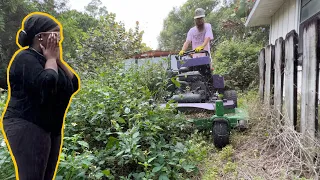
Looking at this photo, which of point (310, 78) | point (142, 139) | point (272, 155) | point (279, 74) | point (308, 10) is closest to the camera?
point (310, 78)

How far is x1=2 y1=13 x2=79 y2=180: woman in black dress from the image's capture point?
3.43 ft

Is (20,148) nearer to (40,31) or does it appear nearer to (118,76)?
(40,31)

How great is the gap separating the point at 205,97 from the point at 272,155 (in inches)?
57.6

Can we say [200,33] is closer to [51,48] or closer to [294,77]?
[294,77]

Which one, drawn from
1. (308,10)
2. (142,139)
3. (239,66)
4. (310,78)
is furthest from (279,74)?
(239,66)

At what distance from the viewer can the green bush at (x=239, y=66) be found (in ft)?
25.6

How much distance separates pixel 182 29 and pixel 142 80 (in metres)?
15.5

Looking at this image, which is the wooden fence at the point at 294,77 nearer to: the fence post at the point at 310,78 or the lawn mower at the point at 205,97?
the fence post at the point at 310,78

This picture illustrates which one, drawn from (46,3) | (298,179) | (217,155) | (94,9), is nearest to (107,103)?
(46,3)

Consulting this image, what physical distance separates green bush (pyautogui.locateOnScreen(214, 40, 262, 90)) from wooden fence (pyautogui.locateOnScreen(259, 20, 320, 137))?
3.85 metres

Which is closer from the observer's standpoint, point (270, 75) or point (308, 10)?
point (270, 75)

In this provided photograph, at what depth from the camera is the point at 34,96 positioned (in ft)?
3.44

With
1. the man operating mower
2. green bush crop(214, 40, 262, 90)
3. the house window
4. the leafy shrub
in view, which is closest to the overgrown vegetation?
the leafy shrub

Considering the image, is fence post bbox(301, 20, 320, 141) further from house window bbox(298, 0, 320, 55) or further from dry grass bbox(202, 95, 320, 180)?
house window bbox(298, 0, 320, 55)
